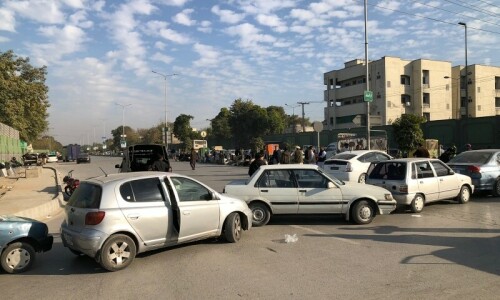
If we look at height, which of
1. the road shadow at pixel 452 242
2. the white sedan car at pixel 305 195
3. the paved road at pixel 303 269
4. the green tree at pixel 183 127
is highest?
the green tree at pixel 183 127

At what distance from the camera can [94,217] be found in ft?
21.7

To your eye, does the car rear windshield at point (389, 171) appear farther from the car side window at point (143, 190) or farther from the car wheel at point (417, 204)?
the car side window at point (143, 190)

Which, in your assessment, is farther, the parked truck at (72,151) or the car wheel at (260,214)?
the parked truck at (72,151)

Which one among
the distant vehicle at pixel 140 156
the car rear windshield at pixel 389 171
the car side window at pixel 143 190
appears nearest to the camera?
the car side window at pixel 143 190

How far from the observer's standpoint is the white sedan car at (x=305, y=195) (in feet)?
32.2

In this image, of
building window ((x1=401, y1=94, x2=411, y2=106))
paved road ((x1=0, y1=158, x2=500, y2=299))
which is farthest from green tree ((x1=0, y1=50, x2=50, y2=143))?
building window ((x1=401, y1=94, x2=411, y2=106))

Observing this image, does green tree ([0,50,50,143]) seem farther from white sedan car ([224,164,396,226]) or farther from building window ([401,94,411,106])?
building window ([401,94,411,106])

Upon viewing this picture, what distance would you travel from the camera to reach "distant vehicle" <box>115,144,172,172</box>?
1741cm

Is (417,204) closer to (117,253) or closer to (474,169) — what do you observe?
(474,169)

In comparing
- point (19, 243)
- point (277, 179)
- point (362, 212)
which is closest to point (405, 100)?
point (362, 212)

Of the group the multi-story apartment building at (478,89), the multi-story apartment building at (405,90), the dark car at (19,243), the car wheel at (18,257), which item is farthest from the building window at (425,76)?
the car wheel at (18,257)

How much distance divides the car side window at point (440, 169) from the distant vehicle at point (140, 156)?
9.80m

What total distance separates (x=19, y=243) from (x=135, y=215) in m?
1.82

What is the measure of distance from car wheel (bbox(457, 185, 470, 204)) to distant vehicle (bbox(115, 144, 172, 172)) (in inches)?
410
